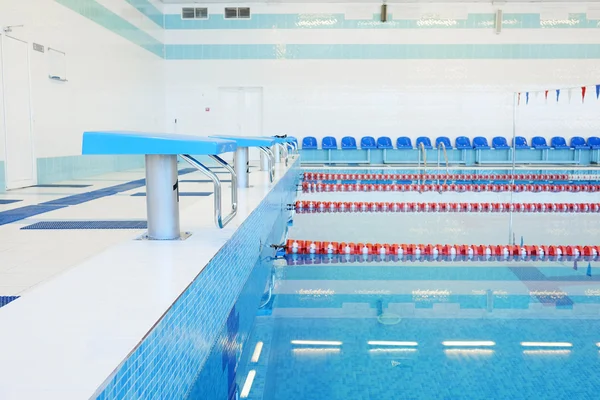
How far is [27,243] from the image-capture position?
308 cm

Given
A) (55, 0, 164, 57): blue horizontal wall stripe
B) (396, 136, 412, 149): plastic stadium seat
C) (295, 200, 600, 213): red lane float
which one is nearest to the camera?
(295, 200, 600, 213): red lane float

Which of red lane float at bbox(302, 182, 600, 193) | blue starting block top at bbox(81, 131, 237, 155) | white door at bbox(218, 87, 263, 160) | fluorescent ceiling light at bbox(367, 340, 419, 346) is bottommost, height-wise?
fluorescent ceiling light at bbox(367, 340, 419, 346)

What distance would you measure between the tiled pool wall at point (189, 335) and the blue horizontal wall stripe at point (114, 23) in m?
6.64

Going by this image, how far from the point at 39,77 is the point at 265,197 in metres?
4.78

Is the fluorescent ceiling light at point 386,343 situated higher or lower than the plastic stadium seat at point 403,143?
lower

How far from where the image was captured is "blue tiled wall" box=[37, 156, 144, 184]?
7566 millimetres

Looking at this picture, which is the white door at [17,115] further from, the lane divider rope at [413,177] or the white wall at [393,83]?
the white wall at [393,83]

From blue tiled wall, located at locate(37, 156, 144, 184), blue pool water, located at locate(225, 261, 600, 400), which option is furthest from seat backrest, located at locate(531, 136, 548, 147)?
blue pool water, located at locate(225, 261, 600, 400)

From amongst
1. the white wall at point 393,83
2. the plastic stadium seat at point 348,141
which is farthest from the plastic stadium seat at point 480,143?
the plastic stadium seat at point 348,141

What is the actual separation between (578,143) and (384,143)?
482cm

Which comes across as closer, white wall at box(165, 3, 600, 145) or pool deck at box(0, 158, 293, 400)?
pool deck at box(0, 158, 293, 400)

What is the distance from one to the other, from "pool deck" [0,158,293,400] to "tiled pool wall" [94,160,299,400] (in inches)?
1.6

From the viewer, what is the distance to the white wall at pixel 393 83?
1330cm

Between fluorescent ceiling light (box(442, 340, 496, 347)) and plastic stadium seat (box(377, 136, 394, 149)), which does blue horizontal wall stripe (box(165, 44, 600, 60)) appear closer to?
plastic stadium seat (box(377, 136, 394, 149))
